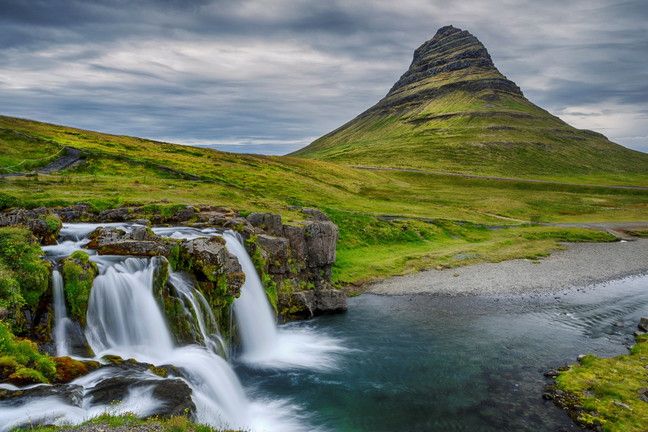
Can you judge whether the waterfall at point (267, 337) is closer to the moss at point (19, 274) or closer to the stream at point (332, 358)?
the stream at point (332, 358)

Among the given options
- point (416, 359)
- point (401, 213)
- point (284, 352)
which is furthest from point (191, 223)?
point (401, 213)

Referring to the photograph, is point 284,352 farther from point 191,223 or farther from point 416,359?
point 191,223

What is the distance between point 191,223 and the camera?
44.2 meters

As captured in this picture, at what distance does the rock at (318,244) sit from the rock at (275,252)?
3.89 metres

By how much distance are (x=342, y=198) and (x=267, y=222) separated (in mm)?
67118

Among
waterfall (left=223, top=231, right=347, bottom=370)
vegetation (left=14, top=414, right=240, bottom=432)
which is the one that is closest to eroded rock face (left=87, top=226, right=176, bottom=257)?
waterfall (left=223, top=231, right=347, bottom=370)

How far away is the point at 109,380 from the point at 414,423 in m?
15.9

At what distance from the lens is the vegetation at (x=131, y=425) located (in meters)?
15.0

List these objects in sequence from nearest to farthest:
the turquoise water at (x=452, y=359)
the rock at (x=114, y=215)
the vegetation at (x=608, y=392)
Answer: the vegetation at (x=608, y=392)
the turquoise water at (x=452, y=359)
the rock at (x=114, y=215)

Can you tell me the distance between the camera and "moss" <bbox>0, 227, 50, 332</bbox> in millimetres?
22656

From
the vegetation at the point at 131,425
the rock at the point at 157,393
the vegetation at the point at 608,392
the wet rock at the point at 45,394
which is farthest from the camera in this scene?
the vegetation at the point at 608,392

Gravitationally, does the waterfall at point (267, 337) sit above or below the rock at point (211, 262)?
below

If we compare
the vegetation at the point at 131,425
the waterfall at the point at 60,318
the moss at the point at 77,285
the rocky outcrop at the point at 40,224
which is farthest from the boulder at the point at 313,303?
the vegetation at the point at 131,425

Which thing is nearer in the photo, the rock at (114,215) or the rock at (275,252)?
the rock at (275,252)
